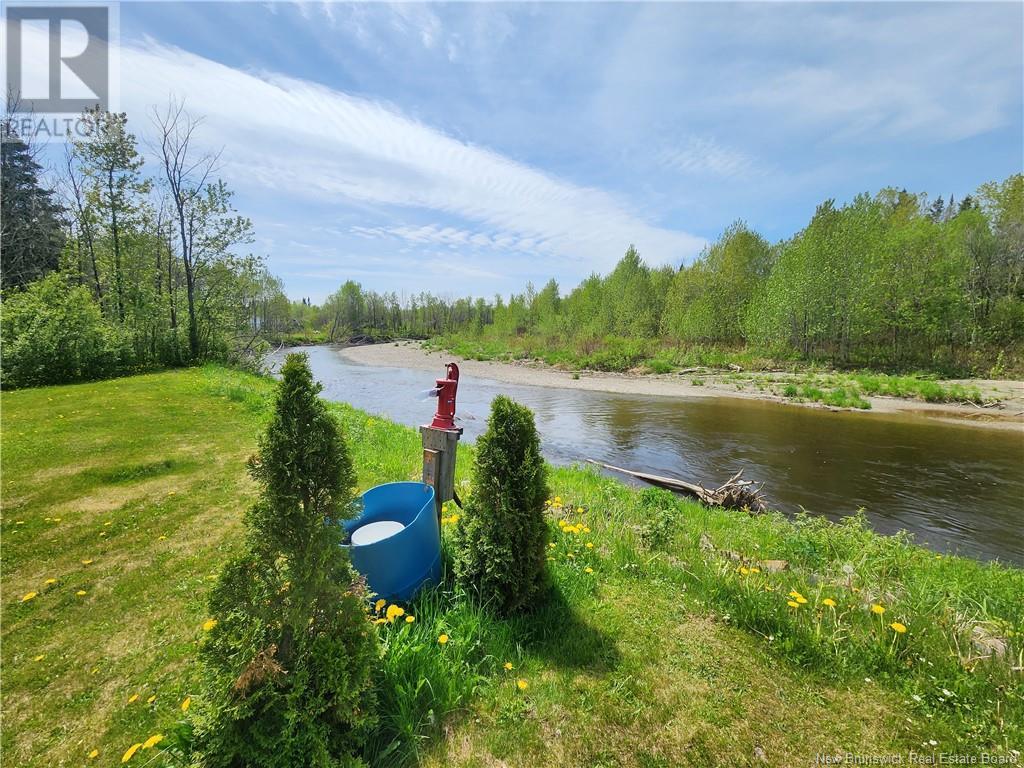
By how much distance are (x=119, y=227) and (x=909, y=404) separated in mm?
40226

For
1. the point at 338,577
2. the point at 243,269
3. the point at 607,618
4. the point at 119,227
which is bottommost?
the point at 607,618

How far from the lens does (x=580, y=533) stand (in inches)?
195

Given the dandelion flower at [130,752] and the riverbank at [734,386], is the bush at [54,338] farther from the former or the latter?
the riverbank at [734,386]

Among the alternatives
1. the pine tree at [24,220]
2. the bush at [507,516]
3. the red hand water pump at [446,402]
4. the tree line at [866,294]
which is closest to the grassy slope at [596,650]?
the bush at [507,516]

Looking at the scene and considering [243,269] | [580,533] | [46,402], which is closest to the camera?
[580,533]

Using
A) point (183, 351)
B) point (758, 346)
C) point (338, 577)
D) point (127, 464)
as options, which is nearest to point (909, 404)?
point (758, 346)

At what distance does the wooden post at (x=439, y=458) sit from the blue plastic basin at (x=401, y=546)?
0.42 feet

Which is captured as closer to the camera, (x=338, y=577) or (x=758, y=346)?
(x=338, y=577)

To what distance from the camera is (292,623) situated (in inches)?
84.1

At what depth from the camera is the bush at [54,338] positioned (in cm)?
1505

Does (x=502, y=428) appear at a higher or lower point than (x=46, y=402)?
higher

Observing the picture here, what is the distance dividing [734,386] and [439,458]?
26862 millimetres

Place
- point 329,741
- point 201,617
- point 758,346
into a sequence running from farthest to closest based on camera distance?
point 758,346, point 201,617, point 329,741

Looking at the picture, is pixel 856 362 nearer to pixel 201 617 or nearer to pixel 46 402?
pixel 201 617
